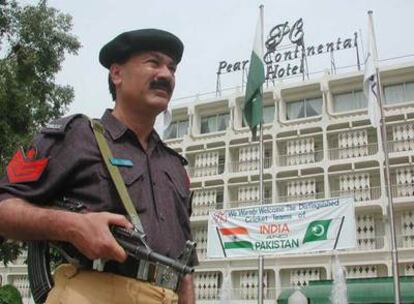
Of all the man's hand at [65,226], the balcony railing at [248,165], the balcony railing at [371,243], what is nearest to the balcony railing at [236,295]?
the balcony railing at [371,243]

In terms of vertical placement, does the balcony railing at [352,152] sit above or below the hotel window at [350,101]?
below

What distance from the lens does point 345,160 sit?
92.5 ft

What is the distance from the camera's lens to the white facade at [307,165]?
26672 millimetres

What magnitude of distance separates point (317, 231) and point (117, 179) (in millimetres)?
13527

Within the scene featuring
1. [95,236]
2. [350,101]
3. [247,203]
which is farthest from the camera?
[247,203]

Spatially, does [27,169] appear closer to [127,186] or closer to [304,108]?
[127,186]

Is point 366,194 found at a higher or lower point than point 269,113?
lower

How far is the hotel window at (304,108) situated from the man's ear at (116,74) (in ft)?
96.4

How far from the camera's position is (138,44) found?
6.39ft

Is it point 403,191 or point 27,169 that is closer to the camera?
point 27,169

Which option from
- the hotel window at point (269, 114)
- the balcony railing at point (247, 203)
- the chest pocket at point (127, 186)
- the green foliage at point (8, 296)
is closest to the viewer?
the chest pocket at point (127, 186)

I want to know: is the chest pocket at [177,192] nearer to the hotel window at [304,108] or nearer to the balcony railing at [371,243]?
the balcony railing at [371,243]

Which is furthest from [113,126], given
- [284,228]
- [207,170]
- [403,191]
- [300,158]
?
[207,170]

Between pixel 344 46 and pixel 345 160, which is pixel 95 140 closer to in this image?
pixel 345 160
